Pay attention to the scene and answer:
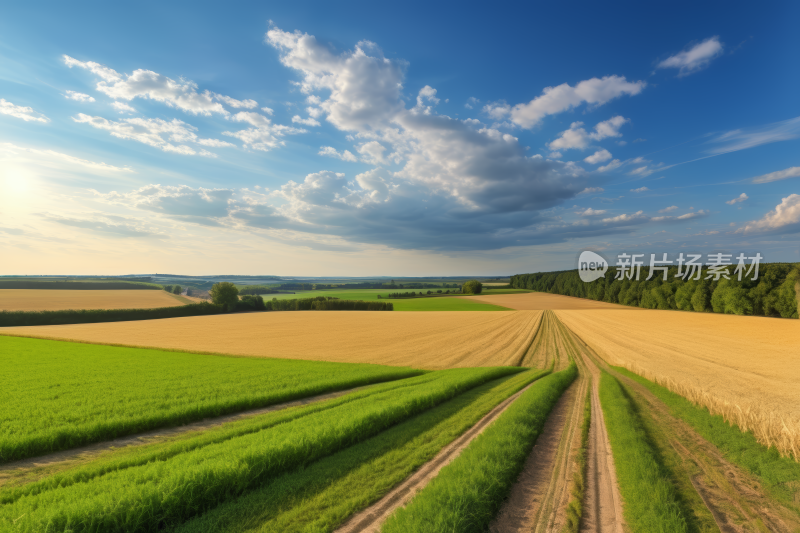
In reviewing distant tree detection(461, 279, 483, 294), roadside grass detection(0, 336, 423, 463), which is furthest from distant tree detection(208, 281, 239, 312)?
distant tree detection(461, 279, 483, 294)

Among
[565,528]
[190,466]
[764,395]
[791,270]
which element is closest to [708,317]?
[791,270]

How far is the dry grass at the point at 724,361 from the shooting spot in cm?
1275

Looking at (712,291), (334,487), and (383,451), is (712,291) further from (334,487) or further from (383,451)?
(334,487)

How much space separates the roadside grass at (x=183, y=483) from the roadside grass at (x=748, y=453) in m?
10.7

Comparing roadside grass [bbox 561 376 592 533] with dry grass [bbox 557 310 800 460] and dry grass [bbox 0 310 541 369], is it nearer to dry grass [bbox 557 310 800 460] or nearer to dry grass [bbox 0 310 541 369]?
dry grass [bbox 557 310 800 460]

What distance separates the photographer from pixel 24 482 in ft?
28.2

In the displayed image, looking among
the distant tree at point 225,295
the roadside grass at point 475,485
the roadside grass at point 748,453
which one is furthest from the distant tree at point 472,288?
the roadside grass at point 475,485

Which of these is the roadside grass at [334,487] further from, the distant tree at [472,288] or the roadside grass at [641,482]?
the distant tree at [472,288]

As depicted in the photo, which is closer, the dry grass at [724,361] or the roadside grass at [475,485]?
the roadside grass at [475,485]

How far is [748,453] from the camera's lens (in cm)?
1027

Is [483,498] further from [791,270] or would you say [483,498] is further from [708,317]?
[791,270]

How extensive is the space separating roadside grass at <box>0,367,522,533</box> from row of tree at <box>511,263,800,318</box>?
8217cm

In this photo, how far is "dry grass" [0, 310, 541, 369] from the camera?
3284 cm

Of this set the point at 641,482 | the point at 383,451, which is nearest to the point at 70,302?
the point at 383,451
